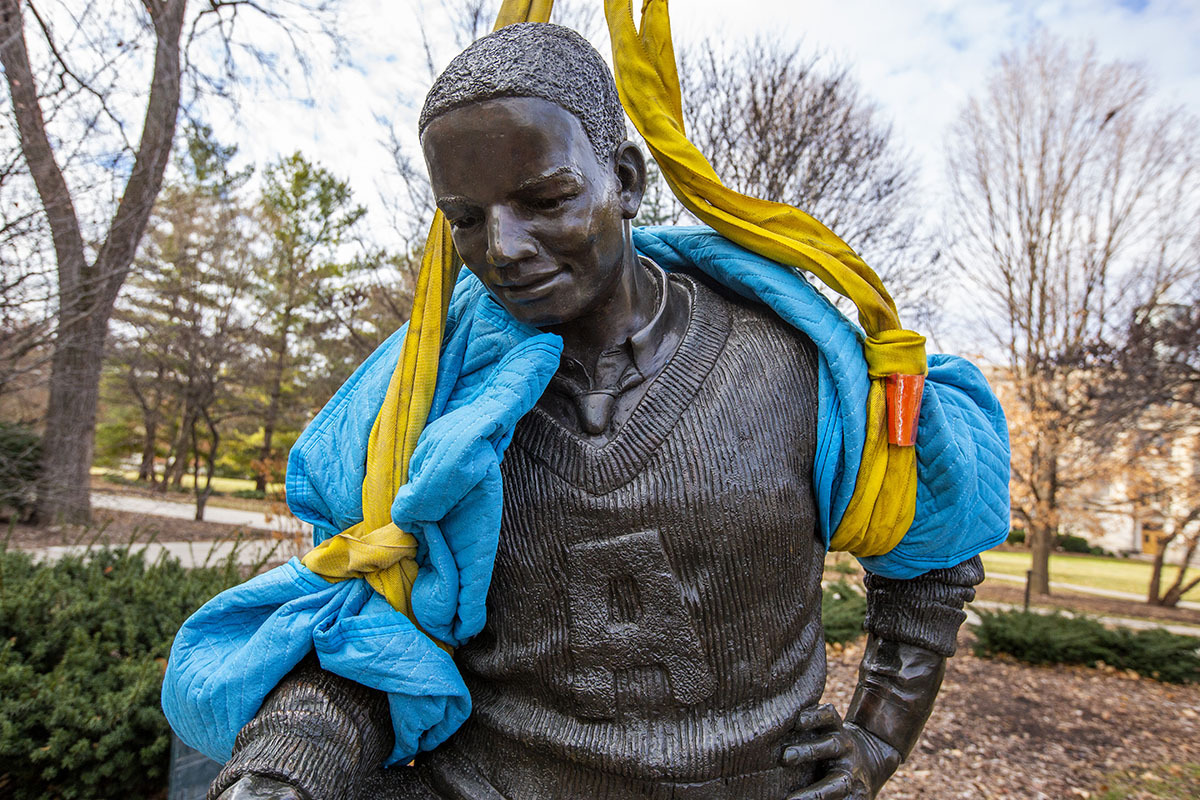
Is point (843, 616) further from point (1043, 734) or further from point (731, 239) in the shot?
point (731, 239)

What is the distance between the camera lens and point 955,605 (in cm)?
146

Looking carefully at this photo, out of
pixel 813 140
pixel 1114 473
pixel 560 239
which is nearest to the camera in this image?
→ pixel 560 239

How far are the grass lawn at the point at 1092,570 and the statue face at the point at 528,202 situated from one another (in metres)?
16.9

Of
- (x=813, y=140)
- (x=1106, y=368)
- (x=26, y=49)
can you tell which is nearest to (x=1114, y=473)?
(x=1106, y=368)

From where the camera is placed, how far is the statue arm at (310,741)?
3.61ft

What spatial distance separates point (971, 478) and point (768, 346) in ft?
1.44

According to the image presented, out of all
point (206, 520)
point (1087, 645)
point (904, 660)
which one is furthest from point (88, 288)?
point (1087, 645)

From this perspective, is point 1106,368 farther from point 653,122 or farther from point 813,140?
point 653,122

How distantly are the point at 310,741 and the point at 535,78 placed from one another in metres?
1.10

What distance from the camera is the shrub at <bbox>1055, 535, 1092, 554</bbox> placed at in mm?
24766

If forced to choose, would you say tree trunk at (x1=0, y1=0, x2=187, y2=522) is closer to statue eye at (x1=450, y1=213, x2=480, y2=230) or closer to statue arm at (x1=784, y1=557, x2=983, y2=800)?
statue eye at (x1=450, y1=213, x2=480, y2=230)

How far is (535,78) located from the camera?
1161mm

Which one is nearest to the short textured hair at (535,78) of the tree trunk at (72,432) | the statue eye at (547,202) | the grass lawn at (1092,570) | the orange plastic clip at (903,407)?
the statue eye at (547,202)

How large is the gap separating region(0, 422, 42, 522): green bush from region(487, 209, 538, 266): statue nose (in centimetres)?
959
